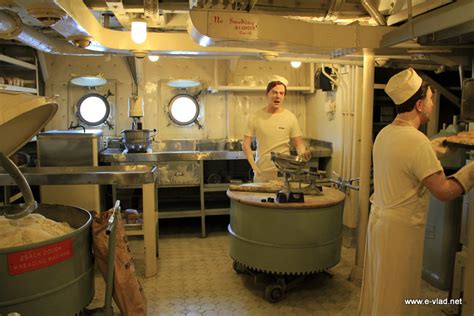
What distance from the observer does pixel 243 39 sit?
95.1 inches

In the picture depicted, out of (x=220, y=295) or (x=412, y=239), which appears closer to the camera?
(x=412, y=239)

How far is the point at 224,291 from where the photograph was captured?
3.01 m

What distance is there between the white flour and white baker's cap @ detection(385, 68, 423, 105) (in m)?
1.77

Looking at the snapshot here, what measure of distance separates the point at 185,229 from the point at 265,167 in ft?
5.59

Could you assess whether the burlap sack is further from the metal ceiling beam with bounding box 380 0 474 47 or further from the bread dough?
the metal ceiling beam with bounding box 380 0 474 47

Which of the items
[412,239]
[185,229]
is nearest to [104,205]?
[185,229]

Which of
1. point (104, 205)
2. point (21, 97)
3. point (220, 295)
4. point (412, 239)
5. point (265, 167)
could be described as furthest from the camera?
point (104, 205)

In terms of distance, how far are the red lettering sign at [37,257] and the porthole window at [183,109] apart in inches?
135

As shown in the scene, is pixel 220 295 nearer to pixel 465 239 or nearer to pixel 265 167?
pixel 265 167

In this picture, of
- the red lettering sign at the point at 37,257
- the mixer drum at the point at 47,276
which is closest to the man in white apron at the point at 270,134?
the mixer drum at the point at 47,276

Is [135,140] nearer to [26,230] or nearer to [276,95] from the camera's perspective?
[276,95]

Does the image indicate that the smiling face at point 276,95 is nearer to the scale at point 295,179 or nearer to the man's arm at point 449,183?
the scale at point 295,179

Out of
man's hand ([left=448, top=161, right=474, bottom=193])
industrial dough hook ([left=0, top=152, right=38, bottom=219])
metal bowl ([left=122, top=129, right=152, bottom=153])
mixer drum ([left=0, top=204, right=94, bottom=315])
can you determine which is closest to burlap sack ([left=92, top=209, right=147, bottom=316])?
mixer drum ([left=0, top=204, right=94, bottom=315])

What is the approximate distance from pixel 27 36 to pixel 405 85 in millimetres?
2692
